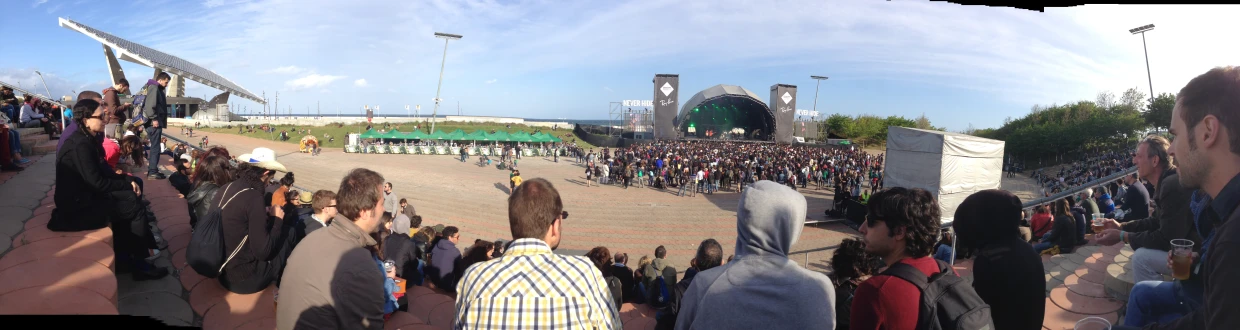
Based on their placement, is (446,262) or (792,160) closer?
(446,262)

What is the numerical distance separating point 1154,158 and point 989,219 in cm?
230

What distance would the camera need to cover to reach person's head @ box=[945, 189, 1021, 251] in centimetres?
202

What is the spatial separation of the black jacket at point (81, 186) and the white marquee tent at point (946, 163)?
1412 centimetres

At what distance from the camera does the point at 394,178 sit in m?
21.7

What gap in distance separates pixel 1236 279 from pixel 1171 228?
2733 mm

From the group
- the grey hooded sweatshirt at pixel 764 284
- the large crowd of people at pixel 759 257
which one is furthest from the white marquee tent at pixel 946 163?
the grey hooded sweatshirt at pixel 764 284

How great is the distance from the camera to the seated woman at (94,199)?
317 cm

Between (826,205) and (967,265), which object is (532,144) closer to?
(826,205)

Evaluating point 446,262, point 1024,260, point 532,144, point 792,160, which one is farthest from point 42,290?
point 532,144

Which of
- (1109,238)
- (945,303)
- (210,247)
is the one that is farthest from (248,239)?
(1109,238)

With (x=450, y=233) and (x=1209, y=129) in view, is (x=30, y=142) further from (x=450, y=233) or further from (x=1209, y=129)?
(x=1209, y=129)

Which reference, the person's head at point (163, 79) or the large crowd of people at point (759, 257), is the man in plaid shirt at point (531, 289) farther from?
the person's head at point (163, 79)

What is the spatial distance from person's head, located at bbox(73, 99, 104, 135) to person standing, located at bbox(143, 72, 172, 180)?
13.5 ft

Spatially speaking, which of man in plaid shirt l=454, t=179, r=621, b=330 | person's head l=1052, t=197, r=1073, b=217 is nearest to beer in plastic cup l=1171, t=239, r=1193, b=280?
man in plaid shirt l=454, t=179, r=621, b=330
